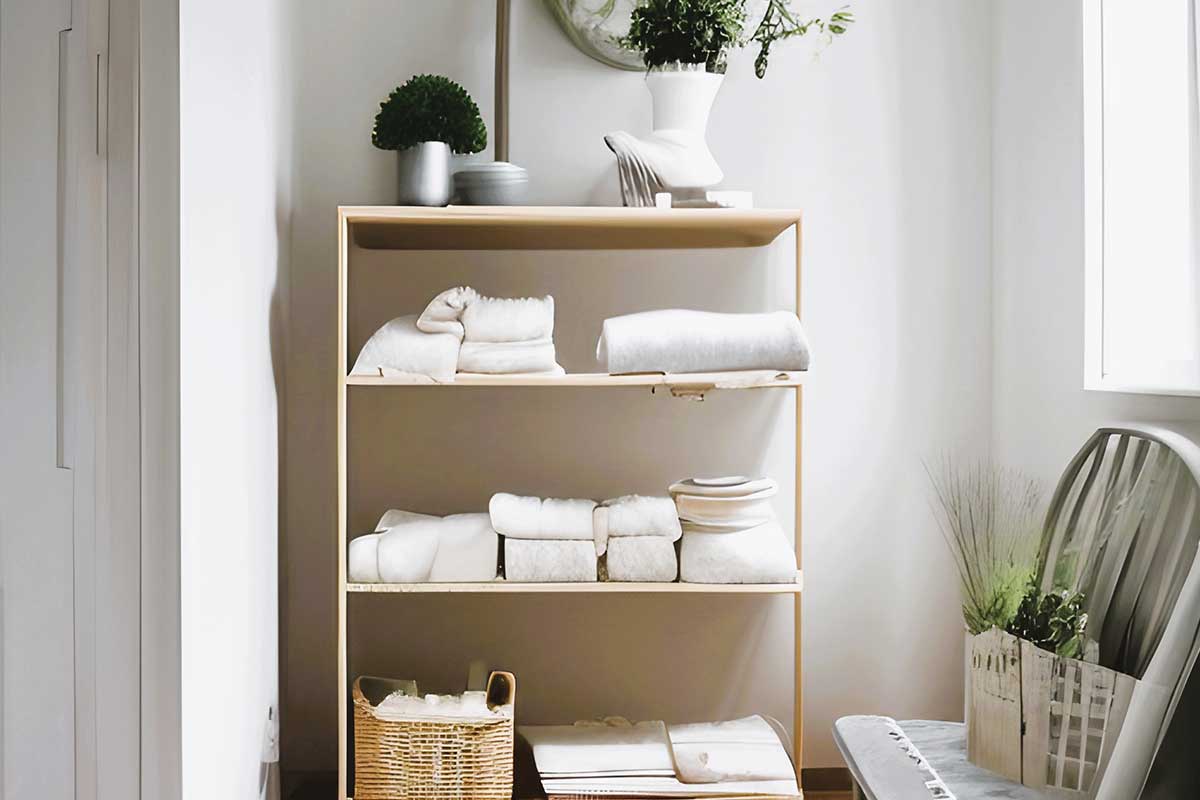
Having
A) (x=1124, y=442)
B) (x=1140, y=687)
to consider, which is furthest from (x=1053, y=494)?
(x=1140, y=687)

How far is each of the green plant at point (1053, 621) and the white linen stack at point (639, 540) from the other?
22.2 inches

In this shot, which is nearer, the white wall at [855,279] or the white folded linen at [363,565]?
the white folded linen at [363,565]

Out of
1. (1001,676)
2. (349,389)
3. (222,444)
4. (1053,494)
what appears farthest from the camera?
(349,389)

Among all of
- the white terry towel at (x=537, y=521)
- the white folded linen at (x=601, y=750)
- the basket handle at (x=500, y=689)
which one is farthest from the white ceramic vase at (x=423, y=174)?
the white folded linen at (x=601, y=750)

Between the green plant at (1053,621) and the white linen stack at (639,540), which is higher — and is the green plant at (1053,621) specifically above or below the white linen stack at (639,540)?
below

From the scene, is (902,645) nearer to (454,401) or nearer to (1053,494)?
(1053,494)

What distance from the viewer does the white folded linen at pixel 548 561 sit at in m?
1.90

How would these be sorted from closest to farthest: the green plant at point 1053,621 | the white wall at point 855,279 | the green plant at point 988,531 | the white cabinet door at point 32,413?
the white cabinet door at point 32,413 → the green plant at point 1053,621 → the green plant at point 988,531 → the white wall at point 855,279

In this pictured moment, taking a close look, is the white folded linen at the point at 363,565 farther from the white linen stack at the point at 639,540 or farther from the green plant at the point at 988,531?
the green plant at the point at 988,531

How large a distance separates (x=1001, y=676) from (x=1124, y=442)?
421mm

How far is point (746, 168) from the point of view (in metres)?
2.29

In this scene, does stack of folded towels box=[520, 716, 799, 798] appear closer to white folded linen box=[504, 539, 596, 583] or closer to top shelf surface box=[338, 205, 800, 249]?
white folded linen box=[504, 539, 596, 583]

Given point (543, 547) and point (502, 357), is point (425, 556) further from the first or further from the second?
point (502, 357)

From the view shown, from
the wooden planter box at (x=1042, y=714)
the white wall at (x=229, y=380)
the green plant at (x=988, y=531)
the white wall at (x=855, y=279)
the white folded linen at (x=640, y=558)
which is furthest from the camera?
the white wall at (x=855, y=279)
